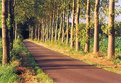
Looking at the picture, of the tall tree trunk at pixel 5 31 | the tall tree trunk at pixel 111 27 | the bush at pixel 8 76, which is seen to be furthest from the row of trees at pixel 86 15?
the bush at pixel 8 76

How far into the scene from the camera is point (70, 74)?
73.4 feet

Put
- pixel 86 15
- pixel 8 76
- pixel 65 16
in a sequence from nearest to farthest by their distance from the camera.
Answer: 1. pixel 8 76
2. pixel 86 15
3. pixel 65 16

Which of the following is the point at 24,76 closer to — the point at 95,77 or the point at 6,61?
the point at 95,77

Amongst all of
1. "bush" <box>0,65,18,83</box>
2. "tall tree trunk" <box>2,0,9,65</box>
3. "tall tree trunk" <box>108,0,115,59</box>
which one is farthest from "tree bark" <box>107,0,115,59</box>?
"bush" <box>0,65,18,83</box>

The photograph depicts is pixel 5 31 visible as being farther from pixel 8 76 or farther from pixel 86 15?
pixel 86 15

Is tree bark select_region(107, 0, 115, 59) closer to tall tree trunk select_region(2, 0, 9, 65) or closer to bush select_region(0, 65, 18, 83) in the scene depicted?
tall tree trunk select_region(2, 0, 9, 65)

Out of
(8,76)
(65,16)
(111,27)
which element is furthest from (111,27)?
(65,16)

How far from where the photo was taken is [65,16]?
72.2m

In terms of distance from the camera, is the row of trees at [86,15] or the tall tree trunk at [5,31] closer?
the tall tree trunk at [5,31]

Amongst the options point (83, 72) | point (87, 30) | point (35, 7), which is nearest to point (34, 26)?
point (35, 7)

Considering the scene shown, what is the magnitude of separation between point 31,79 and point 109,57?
13.8m

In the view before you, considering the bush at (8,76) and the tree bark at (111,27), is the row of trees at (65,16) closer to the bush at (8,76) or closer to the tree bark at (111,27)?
the tree bark at (111,27)

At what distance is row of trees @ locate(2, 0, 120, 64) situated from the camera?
27827 mm

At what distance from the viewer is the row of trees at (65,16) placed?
2783 cm
